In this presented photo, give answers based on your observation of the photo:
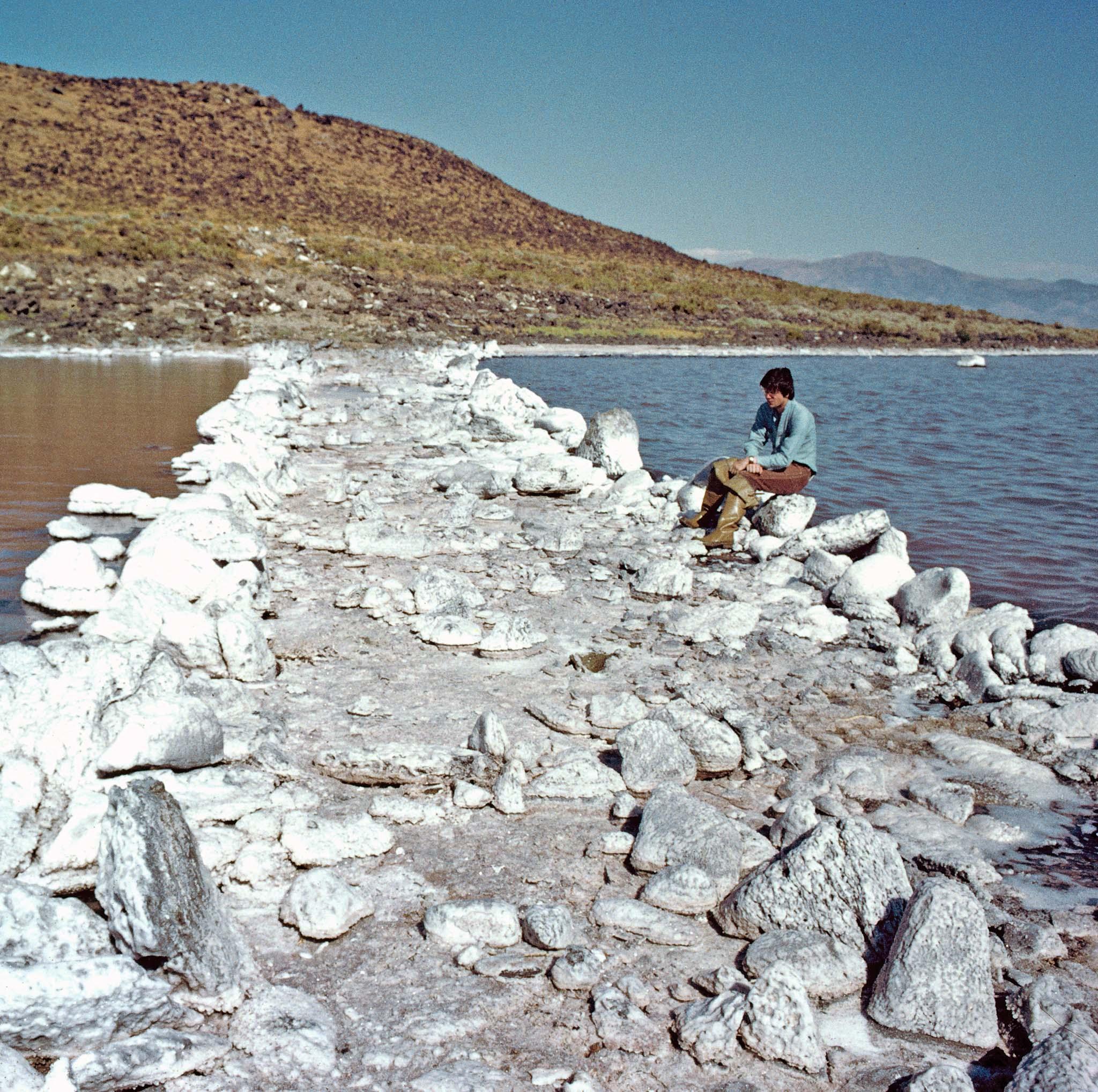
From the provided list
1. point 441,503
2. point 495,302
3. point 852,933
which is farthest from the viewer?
point 495,302

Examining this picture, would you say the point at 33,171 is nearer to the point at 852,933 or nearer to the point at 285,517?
the point at 285,517

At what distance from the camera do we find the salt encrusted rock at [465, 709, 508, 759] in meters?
3.30

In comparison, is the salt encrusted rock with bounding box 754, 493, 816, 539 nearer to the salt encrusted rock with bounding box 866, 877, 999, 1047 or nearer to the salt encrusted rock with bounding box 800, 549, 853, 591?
the salt encrusted rock with bounding box 800, 549, 853, 591

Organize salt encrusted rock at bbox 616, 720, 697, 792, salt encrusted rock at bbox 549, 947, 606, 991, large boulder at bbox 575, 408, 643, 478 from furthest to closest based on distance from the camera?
large boulder at bbox 575, 408, 643, 478 → salt encrusted rock at bbox 616, 720, 697, 792 → salt encrusted rock at bbox 549, 947, 606, 991

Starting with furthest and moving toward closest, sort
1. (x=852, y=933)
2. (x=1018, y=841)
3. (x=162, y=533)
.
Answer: (x=162, y=533) < (x=1018, y=841) < (x=852, y=933)

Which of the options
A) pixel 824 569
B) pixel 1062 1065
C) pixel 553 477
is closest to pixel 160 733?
pixel 1062 1065

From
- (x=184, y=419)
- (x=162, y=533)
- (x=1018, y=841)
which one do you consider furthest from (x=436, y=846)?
(x=184, y=419)

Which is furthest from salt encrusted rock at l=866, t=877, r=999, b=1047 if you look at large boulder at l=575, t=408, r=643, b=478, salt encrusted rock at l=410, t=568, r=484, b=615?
large boulder at l=575, t=408, r=643, b=478

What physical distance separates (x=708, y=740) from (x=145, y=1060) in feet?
6.88

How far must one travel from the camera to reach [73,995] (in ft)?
6.46

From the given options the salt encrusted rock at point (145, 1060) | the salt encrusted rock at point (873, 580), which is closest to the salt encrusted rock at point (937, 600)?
the salt encrusted rock at point (873, 580)

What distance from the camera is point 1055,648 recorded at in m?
4.46

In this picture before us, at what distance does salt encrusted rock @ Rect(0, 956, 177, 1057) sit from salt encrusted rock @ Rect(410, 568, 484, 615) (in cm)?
269

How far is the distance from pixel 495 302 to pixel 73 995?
3165cm
